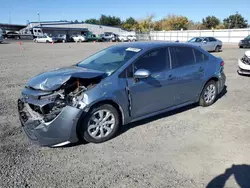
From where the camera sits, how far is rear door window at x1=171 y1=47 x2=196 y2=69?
5.05 metres

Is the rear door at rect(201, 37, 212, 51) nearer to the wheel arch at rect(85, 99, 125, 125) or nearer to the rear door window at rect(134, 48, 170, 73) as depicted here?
the rear door window at rect(134, 48, 170, 73)

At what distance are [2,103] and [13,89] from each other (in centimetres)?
154

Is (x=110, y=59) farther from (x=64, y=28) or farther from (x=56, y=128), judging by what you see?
(x=64, y=28)

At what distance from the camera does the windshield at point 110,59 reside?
4.47 meters

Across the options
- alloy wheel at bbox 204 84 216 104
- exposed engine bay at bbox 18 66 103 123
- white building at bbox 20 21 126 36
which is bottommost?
alloy wheel at bbox 204 84 216 104

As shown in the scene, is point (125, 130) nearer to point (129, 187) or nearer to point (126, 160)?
point (126, 160)

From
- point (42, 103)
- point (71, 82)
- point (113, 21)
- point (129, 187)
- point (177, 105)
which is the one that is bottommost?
point (129, 187)

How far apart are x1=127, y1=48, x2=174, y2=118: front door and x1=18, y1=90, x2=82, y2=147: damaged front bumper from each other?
3.74 feet

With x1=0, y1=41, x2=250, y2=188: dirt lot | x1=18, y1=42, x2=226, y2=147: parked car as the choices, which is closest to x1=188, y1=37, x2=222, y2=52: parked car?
x1=18, y1=42, x2=226, y2=147: parked car

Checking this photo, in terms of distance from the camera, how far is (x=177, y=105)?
524 centimetres

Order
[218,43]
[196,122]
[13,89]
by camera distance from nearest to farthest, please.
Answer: [196,122]
[13,89]
[218,43]

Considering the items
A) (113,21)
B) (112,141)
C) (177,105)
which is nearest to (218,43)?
(177,105)

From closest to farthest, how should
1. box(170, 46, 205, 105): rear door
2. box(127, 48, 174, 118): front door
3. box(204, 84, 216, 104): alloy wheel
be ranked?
box(127, 48, 174, 118): front door → box(170, 46, 205, 105): rear door → box(204, 84, 216, 104): alloy wheel

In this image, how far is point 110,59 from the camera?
490cm
